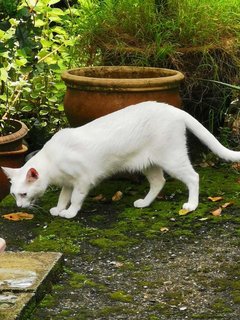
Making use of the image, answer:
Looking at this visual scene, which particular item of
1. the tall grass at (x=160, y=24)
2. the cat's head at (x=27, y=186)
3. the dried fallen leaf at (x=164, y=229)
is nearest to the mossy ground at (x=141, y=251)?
the dried fallen leaf at (x=164, y=229)

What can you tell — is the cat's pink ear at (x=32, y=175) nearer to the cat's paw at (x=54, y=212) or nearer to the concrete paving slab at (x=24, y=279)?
the cat's paw at (x=54, y=212)

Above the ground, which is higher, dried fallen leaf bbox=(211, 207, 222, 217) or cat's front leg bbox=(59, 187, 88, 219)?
cat's front leg bbox=(59, 187, 88, 219)

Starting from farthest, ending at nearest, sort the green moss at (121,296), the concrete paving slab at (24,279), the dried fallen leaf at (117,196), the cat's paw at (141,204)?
the dried fallen leaf at (117,196)
the cat's paw at (141,204)
the green moss at (121,296)
the concrete paving slab at (24,279)

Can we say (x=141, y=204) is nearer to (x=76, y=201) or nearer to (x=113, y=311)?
(x=76, y=201)

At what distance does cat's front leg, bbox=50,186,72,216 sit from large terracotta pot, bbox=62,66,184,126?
66 centimetres

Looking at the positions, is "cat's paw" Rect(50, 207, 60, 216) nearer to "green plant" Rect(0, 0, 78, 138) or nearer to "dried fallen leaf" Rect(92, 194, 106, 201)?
"dried fallen leaf" Rect(92, 194, 106, 201)

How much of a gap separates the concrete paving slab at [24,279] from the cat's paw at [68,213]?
105cm

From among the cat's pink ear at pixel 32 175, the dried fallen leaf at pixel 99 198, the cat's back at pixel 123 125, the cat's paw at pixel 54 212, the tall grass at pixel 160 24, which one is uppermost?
the tall grass at pixel 160 24

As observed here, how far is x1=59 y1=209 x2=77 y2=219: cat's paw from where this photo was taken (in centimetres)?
486

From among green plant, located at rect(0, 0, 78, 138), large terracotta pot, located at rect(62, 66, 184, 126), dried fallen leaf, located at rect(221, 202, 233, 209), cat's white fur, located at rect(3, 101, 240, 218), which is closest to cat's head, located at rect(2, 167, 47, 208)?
cat's white fur, located at rect(3, 101, 240, 218)

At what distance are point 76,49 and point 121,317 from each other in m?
3.35

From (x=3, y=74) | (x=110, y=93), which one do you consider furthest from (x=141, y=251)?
(x=3, y=74)

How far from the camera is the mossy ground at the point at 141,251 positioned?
135 inches

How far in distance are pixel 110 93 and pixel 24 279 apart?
7.22 ft
